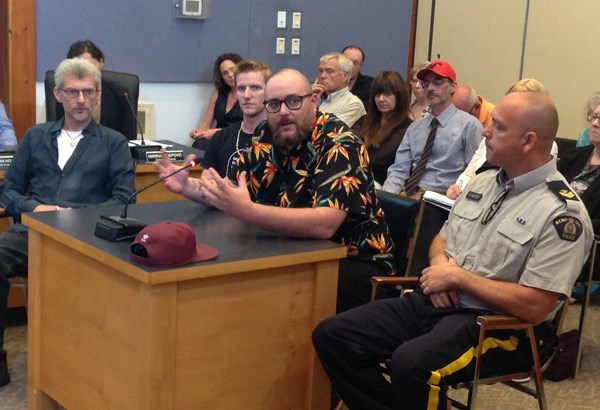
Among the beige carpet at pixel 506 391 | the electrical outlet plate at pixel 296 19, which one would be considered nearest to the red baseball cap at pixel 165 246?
the beige carpet at pixel 506 391

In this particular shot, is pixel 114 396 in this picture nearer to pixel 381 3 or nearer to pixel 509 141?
pixel 509 141

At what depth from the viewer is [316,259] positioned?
103 inches

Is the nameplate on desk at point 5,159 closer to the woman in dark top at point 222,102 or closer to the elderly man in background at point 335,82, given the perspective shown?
the elderly man in background at point 335,82

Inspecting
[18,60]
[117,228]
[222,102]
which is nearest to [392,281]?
[117,228]

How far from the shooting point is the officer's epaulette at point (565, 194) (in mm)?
2490

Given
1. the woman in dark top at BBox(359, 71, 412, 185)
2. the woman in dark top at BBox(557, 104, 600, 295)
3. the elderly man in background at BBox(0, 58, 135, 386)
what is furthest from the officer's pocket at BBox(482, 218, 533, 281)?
the woman in dark top at BBox(359, 71, 412, 185)

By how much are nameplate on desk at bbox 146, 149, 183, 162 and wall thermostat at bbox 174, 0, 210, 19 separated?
8.06 ft

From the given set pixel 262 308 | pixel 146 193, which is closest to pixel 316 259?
pixel 262 308

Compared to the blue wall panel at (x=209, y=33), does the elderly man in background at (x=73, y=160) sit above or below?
below

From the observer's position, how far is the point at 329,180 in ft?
9.14

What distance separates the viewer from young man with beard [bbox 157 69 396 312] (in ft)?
9.09

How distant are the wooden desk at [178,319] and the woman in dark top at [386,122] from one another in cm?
225

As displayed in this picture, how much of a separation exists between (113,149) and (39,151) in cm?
30

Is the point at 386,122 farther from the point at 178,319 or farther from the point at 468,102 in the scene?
→ the point at 178,319
